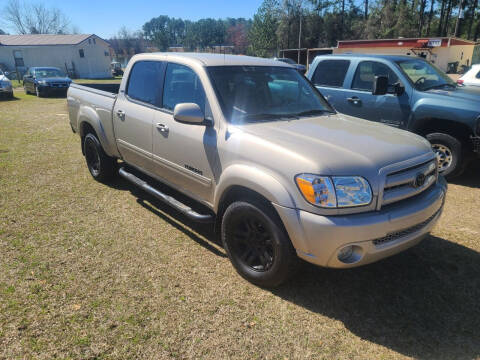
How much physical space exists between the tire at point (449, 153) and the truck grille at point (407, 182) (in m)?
2.98

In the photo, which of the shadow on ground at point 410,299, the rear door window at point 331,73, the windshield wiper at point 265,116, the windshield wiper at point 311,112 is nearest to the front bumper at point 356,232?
the shadow on ground at point 410,299

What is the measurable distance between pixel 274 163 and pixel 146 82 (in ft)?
7.47

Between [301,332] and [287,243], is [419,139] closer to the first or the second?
[287,243]

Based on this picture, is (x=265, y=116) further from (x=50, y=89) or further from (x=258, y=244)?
(x=50, y=89)

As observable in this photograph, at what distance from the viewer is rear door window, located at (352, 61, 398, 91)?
6.13m

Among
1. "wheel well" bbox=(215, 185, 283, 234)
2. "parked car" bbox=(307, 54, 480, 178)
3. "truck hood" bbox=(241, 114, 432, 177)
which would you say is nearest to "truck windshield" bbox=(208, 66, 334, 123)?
"truck hood" bbox=(241, 114, 432, 177)

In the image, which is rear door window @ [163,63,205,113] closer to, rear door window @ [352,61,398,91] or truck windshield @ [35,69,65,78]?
rear door window @ [352,61,398,91]

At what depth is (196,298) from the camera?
3.00 meters

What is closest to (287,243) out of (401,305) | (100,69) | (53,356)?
(401,305)

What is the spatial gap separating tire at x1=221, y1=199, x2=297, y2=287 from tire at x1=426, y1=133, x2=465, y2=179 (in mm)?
3940

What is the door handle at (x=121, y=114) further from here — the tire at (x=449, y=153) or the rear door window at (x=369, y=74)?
the tire at (x=449, y=153)

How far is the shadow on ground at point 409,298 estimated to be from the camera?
8.41 ft

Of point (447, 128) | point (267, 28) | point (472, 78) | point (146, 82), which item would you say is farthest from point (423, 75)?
point (267, 28)

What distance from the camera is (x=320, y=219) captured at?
2.46m
